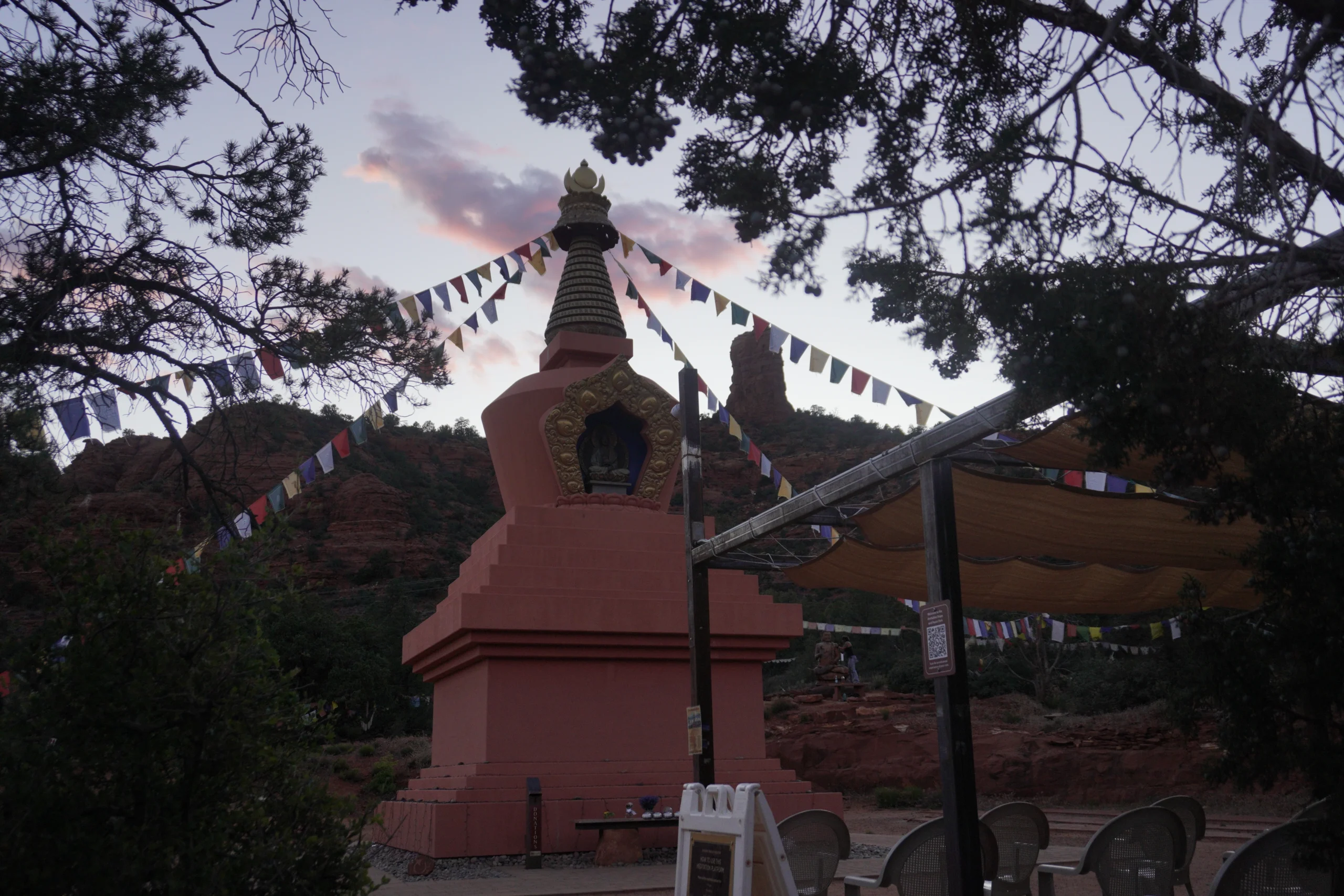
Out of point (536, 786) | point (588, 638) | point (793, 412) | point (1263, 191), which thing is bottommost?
point (536, 786)

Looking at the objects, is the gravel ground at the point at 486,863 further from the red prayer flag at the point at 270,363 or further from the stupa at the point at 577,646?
the red prayer flag at the point at 270,363

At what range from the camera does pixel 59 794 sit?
12.0ft

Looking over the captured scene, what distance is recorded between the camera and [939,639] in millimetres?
5883

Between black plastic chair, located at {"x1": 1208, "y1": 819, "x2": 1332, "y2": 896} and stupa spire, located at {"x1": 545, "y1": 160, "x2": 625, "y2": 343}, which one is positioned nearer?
black plastic chair, located at {"x1": 1208, "y1": 819, "x2": 1332, "y2": 896}

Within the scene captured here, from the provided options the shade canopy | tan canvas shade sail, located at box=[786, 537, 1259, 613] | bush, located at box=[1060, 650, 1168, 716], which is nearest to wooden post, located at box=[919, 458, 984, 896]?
the shade canopy

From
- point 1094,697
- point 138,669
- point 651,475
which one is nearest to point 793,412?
point 1094,697

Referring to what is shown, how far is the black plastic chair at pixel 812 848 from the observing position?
6.84 meters

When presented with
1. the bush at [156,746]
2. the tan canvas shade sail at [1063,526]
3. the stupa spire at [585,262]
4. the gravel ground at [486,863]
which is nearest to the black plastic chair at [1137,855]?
the tan canvas shade sail at [1063,526]

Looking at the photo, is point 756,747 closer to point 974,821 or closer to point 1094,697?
point 974,821

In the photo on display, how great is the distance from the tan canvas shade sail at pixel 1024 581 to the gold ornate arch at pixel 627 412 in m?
3.53

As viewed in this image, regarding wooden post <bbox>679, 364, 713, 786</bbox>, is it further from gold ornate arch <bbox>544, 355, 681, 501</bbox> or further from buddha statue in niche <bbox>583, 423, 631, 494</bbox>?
buddha statue in niche <bbox>583, 423, 631, 494</bbox>

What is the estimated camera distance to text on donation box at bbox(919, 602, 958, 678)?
582cm

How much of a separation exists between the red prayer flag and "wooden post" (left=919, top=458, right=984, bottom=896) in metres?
3.92

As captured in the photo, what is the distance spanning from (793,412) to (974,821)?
68.4m
